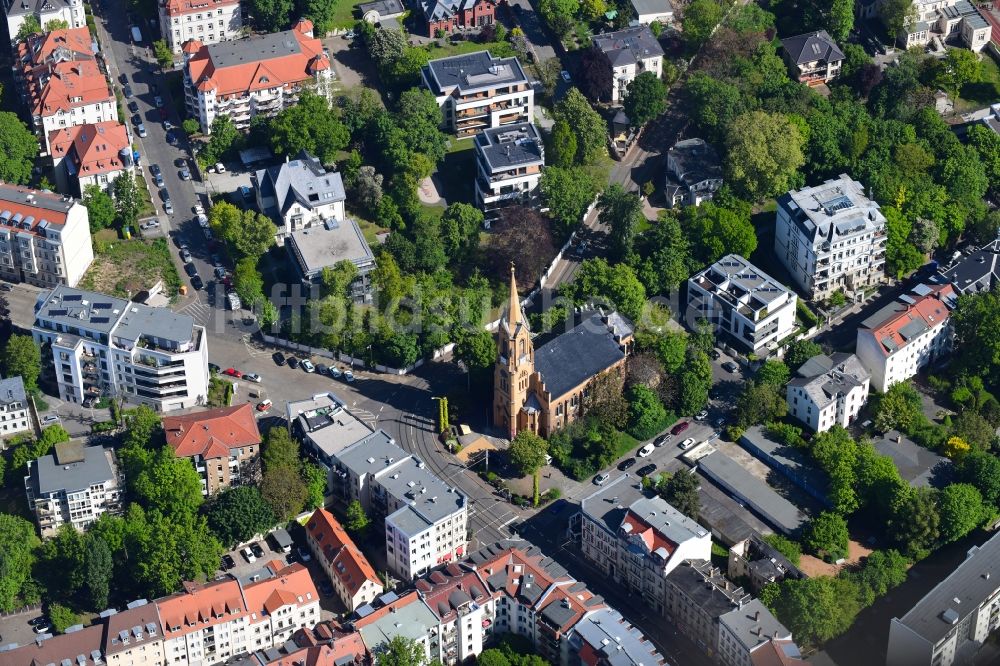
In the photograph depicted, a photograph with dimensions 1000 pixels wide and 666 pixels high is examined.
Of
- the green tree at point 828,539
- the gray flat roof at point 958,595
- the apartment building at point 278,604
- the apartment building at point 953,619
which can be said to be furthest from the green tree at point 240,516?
the gray flat roof at point 958,595

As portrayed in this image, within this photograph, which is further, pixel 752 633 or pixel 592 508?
pixel 592 508

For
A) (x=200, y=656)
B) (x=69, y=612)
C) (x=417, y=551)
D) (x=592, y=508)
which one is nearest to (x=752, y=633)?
(x=592, y=508)

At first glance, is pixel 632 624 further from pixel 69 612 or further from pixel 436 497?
pixel 69 612

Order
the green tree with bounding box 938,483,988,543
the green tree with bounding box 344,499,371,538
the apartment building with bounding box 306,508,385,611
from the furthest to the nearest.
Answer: the green tree with bounding box 938,483,988,543
the green tree with bounding box 344,499,371,538
the apartment building with bounding box 306,508,385,611

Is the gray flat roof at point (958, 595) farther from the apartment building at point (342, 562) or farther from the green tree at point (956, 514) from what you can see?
the apartment building at point (342, 562)

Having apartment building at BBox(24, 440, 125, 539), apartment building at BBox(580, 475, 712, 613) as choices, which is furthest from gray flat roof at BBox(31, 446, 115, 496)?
apartment building at BBox(580, 475, 712, 613)

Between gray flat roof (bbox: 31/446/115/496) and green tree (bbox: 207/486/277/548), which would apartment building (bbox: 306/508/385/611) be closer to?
green tree (bbox: 207/486/277/548)

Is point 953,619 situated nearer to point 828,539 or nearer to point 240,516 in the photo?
point 828,539
